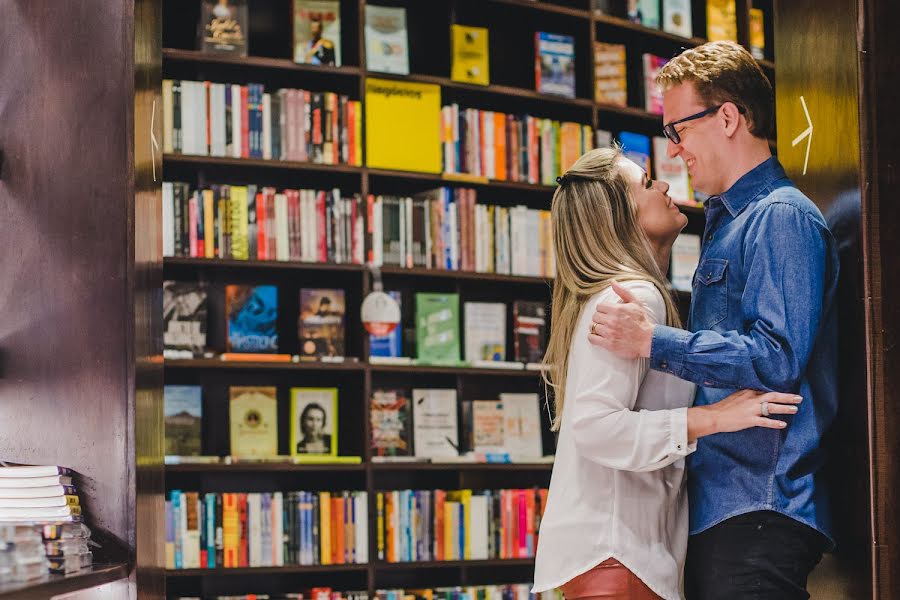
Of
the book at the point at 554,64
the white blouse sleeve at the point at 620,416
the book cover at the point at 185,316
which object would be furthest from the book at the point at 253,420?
the white blouse sleeve at the point at 620,416

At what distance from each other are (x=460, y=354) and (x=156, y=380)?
234cm

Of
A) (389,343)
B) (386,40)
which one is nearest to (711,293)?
(389,343)

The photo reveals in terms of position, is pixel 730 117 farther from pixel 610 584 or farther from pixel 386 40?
pixel 386 40

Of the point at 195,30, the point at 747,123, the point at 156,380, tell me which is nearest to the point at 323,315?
the point at 195,30

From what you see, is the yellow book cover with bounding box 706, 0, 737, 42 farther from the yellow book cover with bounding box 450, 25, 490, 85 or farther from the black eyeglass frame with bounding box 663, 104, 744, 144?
the black eyeglass frame with bounding box 663, 104, 744, 144

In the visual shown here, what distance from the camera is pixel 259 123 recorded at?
3.97 metres

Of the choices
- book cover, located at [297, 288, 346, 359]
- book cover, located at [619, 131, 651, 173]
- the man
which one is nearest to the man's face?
the man

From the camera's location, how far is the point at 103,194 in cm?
189

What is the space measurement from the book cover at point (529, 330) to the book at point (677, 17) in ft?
→ 4.71

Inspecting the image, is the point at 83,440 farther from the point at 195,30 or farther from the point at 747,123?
the point at 195,30

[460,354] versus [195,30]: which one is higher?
[195,30]

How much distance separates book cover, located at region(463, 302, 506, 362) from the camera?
168 inches

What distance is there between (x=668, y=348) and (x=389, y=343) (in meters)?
2.41

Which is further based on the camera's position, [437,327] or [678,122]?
[437,327]
